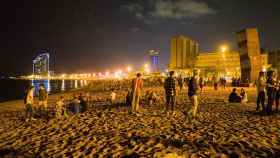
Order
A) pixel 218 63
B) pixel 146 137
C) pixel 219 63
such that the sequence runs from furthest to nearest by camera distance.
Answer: pixel 219 63, pixel 218 63, pixel 146 137

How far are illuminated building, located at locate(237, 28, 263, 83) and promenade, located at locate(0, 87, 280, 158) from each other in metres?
20.5

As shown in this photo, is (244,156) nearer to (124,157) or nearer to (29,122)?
(124,157)

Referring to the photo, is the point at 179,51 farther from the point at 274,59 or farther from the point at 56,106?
the point at 56,106

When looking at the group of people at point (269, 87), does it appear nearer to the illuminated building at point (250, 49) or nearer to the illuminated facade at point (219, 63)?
the illuminated building at point (250, 49)

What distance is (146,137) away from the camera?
23.4 feet

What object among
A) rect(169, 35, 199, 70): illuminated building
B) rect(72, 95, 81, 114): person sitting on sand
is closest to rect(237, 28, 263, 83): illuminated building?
rect(72, 95, 81, 114): person sitting on sand

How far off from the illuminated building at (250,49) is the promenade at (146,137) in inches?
808

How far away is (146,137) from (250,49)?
25.6m

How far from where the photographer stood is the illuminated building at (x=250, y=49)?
28703mm

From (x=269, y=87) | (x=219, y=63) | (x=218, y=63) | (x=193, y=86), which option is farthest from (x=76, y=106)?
(x=219, y=63)

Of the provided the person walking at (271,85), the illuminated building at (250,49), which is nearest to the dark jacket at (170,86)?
the person walking at (271,85)

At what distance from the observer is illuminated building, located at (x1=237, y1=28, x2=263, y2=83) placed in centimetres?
2870

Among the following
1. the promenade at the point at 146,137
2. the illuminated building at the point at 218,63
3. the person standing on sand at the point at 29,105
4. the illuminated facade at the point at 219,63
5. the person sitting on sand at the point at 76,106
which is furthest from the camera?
the illuminated building at the point at 218,63

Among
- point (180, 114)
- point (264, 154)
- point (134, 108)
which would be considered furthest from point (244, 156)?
point (134, 108)
